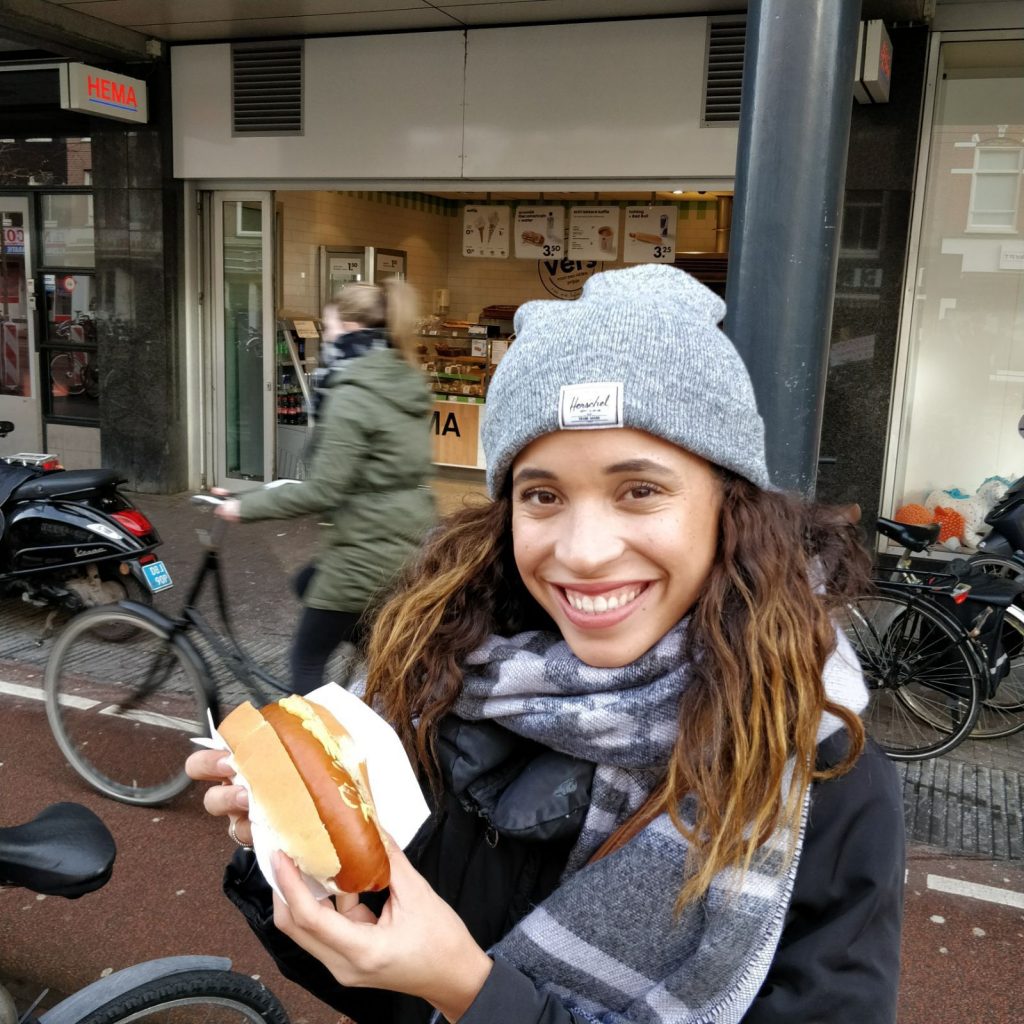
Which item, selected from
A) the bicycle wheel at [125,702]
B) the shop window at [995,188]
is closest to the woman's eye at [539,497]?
the bicycle wheel at [125,702]

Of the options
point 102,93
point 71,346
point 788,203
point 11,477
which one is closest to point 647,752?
point 788,203

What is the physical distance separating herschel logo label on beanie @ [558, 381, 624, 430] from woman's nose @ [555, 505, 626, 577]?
10cm

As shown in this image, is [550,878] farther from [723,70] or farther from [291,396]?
[291,396]

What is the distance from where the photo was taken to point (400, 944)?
1.09 meters

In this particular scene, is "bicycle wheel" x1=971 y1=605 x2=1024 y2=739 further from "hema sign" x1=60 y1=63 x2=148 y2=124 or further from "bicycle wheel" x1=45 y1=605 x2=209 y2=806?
"hema sign" x1=60 y1=63 x2=148 y2=124

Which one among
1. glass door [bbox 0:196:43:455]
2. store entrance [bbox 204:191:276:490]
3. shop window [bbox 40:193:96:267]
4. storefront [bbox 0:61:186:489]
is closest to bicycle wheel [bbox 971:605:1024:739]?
store entrance [bbox 204:191:276:490]

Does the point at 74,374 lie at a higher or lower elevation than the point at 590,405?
lower

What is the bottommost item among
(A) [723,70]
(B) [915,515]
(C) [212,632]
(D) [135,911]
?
(D) [135,911]

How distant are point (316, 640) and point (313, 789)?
2.69 m

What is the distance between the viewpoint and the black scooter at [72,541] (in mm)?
5410

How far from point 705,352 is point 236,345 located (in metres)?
9.26

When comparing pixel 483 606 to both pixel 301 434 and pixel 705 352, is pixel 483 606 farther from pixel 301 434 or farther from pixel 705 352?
pixel 301 434

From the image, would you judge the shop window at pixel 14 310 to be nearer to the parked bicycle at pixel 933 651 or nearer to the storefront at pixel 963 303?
the storefront at pixel 963 303

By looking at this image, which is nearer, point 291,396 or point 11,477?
point 11,477
